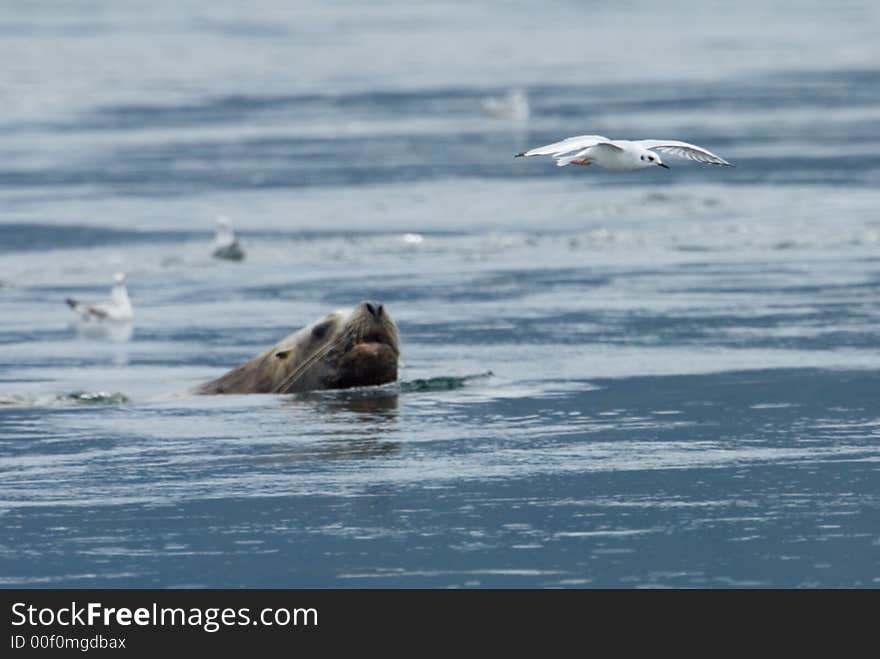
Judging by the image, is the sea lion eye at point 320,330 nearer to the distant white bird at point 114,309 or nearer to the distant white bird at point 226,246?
the distant white bird at point 114,309

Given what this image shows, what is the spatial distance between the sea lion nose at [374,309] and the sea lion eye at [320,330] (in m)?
0.49

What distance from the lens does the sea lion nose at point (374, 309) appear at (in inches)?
578

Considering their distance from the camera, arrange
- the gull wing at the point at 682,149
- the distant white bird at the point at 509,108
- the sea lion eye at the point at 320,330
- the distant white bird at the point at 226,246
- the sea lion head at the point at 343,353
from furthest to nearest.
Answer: the distant white bird at the point at 509,108 → the distant white bird at the point at 226,246 → the sea lion eye at the point at 320,330 → the sea lion head at the point at 343,353 → the gull wing at the point at 682,149

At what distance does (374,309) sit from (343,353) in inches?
18.4

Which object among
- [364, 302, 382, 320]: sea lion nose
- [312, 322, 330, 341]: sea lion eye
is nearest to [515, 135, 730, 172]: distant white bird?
[364, 302, 382, 320]: sea lion nose

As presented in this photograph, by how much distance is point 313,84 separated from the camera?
48094mm

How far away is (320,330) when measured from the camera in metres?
15.2

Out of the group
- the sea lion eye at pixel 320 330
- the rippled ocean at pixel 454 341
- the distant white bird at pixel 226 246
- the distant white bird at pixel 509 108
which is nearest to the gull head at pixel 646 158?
the rippled ocean at pixel 454 341

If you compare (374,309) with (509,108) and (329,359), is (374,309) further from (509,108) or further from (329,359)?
(509,108)

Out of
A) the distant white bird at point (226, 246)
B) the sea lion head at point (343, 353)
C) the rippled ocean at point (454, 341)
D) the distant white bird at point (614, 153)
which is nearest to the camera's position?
the rippled ocean at point (454, 341)

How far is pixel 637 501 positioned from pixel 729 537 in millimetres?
920

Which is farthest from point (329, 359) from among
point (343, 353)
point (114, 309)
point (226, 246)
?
point (226, 246)

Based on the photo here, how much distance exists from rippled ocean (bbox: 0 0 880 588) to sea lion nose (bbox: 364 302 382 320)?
567 millimetres

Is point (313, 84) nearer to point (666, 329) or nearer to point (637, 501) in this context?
point (666, 329)
